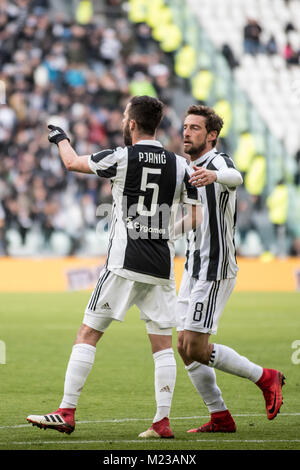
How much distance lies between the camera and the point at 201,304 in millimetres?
6352

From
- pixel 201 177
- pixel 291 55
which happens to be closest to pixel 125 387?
pixel 201 177

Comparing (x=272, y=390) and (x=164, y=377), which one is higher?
(x=164, y=377)

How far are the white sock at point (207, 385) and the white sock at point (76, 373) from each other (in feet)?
2.96

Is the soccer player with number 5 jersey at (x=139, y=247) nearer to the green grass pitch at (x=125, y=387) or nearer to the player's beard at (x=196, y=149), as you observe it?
the green grass pitch at (x=125, y=387)

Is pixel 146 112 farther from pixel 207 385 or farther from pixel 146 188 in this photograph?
pixel 207 385

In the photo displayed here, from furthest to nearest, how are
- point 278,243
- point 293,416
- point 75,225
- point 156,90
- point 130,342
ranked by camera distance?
point 156,90 → point 278,243 → point 75,225 → point 130,342 → point 293,416

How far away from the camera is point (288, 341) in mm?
12117

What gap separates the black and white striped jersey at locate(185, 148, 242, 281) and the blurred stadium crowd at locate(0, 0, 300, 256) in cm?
1240

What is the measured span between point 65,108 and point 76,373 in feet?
53.9

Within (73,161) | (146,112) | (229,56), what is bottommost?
(73,161)

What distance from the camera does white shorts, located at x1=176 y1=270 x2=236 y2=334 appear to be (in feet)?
20.7

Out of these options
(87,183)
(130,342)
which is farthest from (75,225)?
(130,342)

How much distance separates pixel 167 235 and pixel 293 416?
1.81 meters

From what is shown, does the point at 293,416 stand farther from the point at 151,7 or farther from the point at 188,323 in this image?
the point at 151,7
